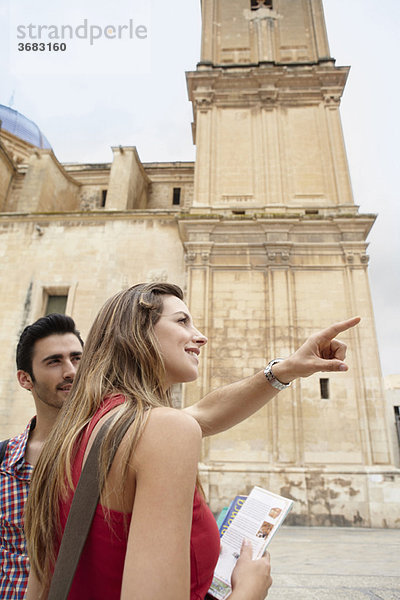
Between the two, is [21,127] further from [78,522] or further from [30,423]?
[78,522]

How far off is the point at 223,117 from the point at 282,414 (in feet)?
37.8

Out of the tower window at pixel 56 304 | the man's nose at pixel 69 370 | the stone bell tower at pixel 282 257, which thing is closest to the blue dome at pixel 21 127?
the stone bell tower at pixel 282 257

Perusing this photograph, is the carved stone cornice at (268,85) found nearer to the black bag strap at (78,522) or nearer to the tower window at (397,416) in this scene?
the tower window at (397,416)

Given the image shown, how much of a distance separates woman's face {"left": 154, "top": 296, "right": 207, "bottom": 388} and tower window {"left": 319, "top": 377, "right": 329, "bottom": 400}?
1017 centimetres

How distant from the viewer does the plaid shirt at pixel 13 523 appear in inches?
70.6

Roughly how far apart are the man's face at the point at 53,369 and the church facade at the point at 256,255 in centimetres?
839

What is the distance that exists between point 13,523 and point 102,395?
1.20m

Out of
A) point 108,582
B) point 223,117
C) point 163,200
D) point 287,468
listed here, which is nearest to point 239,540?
point 108,582

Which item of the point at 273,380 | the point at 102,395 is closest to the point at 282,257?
the point at 273,380

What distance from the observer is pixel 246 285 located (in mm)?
12172

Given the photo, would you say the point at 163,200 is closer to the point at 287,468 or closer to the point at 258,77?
the point at 258,77

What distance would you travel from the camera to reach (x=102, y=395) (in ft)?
4.10

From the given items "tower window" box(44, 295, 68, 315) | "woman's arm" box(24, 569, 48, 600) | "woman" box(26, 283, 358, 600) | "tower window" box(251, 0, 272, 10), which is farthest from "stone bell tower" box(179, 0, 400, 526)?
"woman" box(26, 283, 358, 600)

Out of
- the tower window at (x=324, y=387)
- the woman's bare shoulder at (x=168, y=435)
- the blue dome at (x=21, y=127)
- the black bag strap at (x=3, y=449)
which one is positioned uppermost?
the blue dome at (x=21, y=127)
